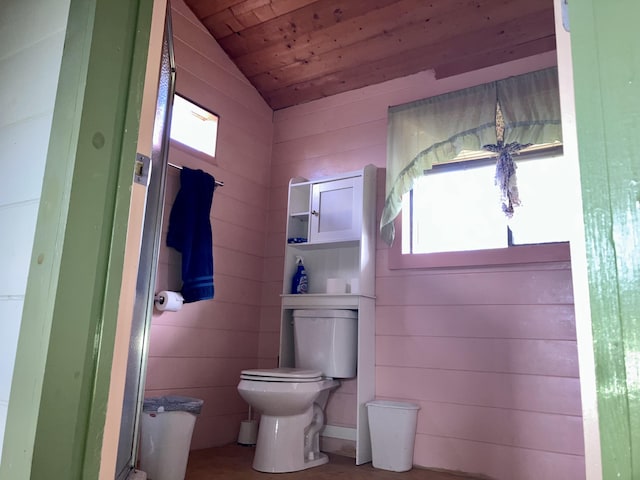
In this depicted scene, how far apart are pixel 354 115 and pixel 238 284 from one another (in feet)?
4.70

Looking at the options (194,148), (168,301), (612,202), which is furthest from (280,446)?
(612,202)

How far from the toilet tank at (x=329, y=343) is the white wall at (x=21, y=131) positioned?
2.17m

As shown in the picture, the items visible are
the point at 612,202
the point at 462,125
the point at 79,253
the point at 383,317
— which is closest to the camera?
→ the point at 612,202

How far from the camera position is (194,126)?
10.6 ft

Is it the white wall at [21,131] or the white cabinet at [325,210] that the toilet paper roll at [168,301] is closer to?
the white cabinet at [325,210]

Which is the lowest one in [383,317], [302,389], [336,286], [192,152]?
[302,389]

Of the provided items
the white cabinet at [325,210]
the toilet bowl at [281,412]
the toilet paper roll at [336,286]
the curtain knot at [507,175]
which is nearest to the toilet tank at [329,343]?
the toilet paper roll at [336,286]

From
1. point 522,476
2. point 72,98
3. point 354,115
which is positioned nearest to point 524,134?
point 354,115

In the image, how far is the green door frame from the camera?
81 centimetres

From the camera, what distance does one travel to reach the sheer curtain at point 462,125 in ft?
8.67

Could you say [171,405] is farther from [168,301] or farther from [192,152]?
[192,152]

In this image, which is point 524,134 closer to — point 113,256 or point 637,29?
point 637,29

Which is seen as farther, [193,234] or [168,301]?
[193,234]

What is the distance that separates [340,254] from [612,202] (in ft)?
8.95
